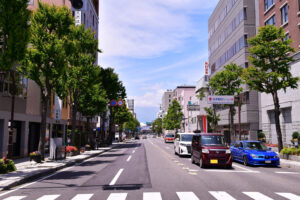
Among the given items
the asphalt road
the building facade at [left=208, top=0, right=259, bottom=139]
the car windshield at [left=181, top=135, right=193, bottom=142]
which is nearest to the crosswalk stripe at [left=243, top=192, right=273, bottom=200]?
the asphalt road

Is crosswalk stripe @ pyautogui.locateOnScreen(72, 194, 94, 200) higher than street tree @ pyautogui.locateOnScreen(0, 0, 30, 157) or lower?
lower

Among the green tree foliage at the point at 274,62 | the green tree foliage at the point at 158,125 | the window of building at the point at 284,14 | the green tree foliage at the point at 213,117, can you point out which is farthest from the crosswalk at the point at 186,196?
the green tree foliage at the point at 158,125

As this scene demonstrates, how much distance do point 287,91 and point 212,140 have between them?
55.5ft

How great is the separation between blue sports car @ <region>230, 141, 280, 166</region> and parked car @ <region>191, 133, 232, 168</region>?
198 cm

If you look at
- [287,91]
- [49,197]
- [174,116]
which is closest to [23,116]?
[49,197]

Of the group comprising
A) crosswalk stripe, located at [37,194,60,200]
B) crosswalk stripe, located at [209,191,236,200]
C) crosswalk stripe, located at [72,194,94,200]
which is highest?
crosswalk stripe, located at [209,191,236,200]

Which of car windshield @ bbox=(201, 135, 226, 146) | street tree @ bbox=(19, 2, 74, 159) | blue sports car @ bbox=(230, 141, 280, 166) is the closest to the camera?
car windshield @ bbox=(201, 135, 226, 146)

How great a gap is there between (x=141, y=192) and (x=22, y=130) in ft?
55.3

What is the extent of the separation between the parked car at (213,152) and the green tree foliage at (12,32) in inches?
394

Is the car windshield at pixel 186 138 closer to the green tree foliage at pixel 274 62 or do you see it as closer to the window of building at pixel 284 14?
the green tree foliage at pixel 274 62

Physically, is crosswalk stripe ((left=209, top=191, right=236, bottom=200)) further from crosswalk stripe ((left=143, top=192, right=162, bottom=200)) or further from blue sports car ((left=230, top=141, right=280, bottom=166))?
blue sports car ((left=230, top=141, right=280, bottom=166))

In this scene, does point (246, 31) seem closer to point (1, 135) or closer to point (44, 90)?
point (44, 90)

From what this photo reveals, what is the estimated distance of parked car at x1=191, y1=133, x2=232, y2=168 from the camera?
14016mm

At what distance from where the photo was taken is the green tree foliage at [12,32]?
35.0 ft
